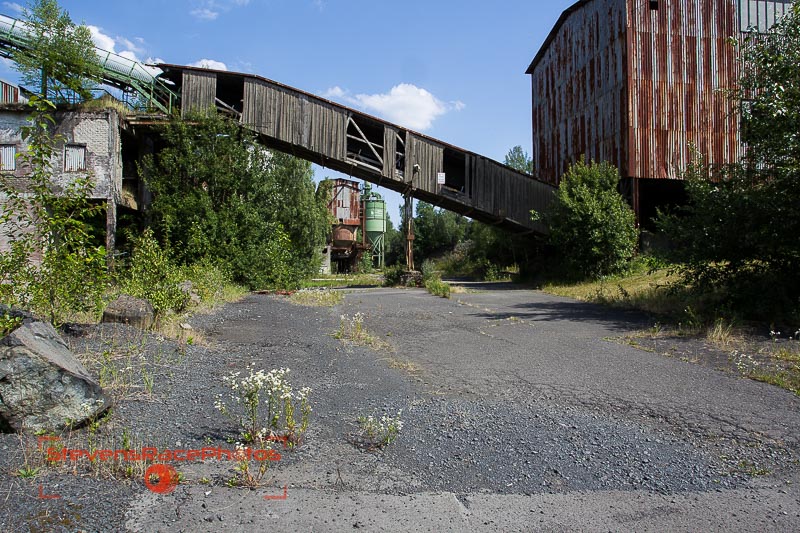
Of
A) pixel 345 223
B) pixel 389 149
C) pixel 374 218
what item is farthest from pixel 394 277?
pixel 374 218

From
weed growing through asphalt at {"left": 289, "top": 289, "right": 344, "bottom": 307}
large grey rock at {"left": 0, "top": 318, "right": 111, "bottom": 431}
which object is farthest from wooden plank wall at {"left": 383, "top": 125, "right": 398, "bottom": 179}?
large grey rock at {"left": 0, "top": 318, "right": 111, "bottom": 431}

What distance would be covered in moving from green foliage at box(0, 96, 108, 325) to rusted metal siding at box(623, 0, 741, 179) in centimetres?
2023

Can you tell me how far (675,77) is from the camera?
2170cm

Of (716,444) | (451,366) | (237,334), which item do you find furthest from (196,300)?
(716,444)

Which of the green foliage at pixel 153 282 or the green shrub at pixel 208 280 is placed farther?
the green shrub at pixel 208 280

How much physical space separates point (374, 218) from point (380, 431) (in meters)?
45.8

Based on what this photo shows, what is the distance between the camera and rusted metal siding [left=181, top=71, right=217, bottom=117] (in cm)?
2081

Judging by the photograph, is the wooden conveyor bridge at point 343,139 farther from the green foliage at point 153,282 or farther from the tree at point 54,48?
the green foliage at point 153,282

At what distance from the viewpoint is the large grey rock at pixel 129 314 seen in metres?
7.82

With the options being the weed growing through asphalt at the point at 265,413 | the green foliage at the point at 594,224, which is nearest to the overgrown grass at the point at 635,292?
the green foliage at the point at 594,224

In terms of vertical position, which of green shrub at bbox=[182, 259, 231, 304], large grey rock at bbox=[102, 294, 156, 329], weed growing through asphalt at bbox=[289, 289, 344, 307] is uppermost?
green shrub at bbox=[182, 259, 231, 304]

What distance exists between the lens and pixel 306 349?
8.04 metres

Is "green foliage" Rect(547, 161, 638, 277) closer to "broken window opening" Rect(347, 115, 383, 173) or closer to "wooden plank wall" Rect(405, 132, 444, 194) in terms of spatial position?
"wooden plank wall" Rect(405, 132, 444, 194)

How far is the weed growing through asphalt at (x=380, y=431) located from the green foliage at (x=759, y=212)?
917 centimetres
